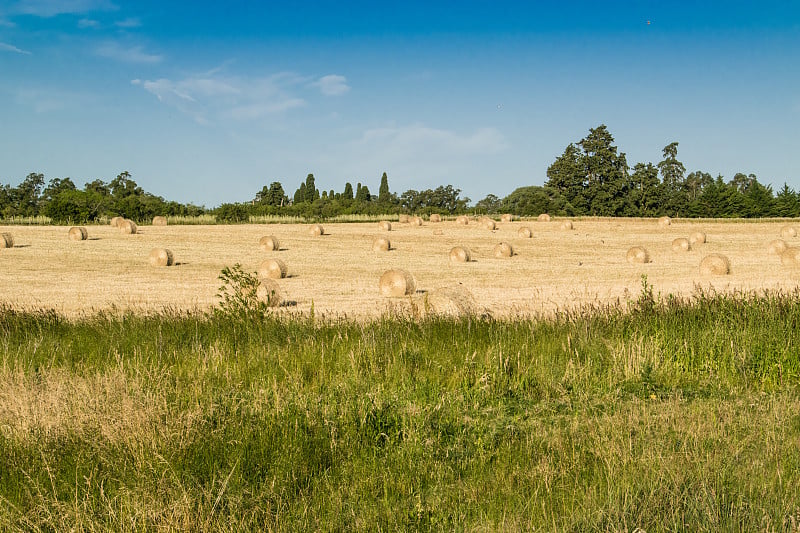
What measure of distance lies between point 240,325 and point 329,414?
15.6ft

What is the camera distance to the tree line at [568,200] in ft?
234

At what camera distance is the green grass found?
14.3 ft

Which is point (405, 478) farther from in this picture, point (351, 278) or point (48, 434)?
point (351, 278)

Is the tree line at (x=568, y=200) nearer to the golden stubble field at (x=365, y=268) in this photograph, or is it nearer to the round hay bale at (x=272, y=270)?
the golden stubble field at (x=365, y=268)

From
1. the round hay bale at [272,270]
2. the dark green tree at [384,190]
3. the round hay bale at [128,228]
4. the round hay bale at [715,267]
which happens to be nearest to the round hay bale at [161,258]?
the round hay bale at [272,270]

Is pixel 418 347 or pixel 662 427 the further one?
pixel 418 347

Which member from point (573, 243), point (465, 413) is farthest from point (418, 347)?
point (573, 243)

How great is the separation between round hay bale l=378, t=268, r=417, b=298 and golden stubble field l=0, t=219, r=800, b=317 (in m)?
0.37

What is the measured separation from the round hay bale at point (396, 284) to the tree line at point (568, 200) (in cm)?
5068

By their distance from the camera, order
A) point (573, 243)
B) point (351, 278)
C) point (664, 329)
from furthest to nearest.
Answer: point (573, 243), point (351, 278), point (664, 329)

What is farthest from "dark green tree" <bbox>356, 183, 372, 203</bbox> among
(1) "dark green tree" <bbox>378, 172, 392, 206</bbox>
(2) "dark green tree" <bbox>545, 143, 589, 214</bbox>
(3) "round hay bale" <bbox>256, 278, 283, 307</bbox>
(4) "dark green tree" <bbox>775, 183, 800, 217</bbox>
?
(3) "round hay bale" <bbox>256, 278, 283, 307</bbox>

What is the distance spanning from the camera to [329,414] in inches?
238

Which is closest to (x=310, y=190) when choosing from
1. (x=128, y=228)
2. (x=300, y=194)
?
(x=300, y=194)

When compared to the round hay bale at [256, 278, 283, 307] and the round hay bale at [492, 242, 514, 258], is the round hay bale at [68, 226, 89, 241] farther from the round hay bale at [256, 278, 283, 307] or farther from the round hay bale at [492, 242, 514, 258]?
the round hay bale at [256, 278, 283, 307]
